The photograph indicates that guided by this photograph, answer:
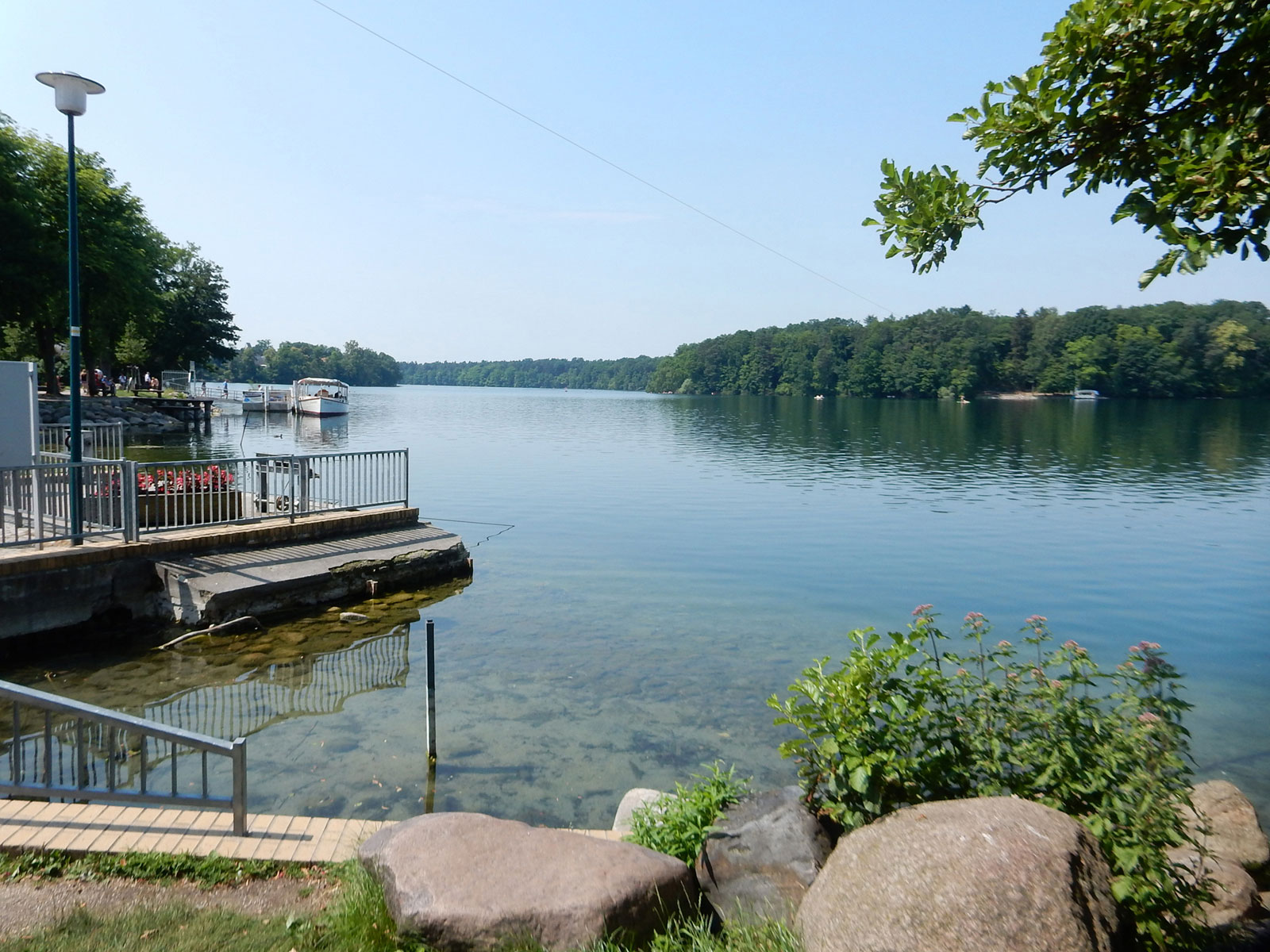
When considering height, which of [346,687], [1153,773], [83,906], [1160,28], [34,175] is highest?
[34,175]

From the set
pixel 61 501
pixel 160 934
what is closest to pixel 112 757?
pixel 160 934

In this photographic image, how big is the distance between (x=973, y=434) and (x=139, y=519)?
59.1 m

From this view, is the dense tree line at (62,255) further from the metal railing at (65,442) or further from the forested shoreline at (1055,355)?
the forested shoreline at (1055,355)

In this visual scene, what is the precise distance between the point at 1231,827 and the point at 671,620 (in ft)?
29.9

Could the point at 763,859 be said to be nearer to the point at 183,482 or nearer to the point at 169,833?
the point at 169,833

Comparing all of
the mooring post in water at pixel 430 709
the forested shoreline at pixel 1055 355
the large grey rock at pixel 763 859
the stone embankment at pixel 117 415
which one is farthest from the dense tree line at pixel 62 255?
the forested shoreline at pixel 1055 355

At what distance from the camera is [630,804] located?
6.91 m

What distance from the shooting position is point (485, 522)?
25.1 metres

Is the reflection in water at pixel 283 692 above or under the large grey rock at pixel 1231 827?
under

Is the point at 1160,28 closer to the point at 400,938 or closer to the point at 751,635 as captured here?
the point at 400,938

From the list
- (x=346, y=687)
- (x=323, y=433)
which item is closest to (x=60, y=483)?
(x=346, y=687)

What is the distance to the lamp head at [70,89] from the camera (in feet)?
39.4

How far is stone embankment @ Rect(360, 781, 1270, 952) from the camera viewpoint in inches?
154

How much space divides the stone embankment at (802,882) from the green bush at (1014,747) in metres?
0.30
